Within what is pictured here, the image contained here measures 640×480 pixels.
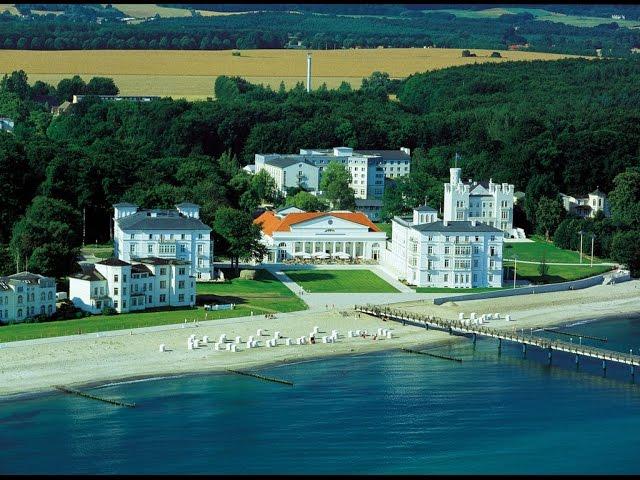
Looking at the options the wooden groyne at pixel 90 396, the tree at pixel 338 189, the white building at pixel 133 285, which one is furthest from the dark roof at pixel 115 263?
the tree at pixel 338 189

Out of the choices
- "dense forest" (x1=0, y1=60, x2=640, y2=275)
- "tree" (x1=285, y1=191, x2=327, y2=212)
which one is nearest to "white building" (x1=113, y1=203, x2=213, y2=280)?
"dense forest" (x1=0, y1=60, x2=640, y2=275)

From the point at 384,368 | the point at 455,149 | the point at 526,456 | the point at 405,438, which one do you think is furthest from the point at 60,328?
the point at 455,149

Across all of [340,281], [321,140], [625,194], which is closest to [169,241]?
[340,281]

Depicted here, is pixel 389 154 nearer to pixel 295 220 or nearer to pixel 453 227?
pixel 295 220

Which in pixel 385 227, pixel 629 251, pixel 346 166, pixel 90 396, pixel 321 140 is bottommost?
pixel 90 396

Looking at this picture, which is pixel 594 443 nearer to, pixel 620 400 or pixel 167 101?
pixel 620 400
